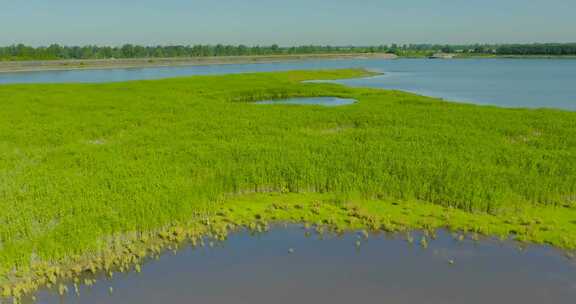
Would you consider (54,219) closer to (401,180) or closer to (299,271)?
(299,271)

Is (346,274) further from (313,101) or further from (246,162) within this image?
(313,101)

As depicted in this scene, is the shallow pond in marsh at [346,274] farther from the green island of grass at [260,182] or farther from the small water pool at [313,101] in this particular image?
the small water pool at [313,101]

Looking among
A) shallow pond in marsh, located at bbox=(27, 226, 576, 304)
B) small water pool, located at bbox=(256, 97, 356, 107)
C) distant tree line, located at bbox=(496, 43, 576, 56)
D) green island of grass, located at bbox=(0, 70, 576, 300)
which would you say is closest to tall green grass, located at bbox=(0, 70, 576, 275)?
green island of grass, located at bbox=(0, 70, 576, 300)

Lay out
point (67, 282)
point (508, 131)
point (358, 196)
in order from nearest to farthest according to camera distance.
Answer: point (67, 282)
point (358, 196)
point (508, 131)

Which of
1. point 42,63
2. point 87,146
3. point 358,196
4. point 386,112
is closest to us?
point 358,196

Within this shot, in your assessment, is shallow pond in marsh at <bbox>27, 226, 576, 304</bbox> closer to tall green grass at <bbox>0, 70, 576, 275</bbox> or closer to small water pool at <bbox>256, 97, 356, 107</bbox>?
tall green grass at <bbox>0, 70, 576, 275</bbox>

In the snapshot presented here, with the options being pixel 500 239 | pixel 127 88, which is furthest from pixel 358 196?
pixel 127 88

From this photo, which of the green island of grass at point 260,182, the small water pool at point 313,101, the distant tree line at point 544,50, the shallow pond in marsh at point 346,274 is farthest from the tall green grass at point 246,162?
the distant tree line at point 544,50
